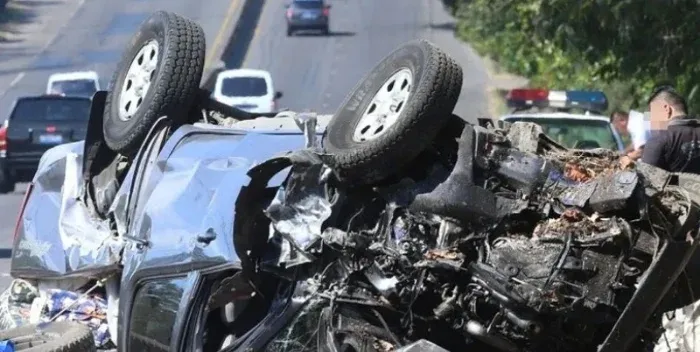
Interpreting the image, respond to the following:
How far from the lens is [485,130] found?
233 inches

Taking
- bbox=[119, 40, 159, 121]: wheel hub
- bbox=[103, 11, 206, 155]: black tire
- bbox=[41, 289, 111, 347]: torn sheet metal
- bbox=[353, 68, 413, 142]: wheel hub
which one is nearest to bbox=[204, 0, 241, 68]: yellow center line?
bbox=[119, 40, 159, 121]: wheel hub

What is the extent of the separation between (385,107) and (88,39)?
5182 centimetres

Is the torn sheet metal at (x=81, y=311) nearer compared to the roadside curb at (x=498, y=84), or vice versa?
the torn sheet metal at (x=81, y=311)

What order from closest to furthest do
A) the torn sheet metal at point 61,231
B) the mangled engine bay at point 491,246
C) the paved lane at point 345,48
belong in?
the mangled engine bay at point 491,246, the torn sheet metal at point 61,231, the paved lane at point 345,48

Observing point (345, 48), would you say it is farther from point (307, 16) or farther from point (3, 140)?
point (3, 140)

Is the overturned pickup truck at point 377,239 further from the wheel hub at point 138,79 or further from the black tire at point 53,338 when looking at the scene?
the wheel hub at point 138,79

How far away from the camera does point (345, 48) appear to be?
54.0 m

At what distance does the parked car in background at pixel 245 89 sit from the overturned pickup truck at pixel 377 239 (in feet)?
98.1

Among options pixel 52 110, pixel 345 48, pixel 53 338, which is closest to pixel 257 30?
pixel 345 48

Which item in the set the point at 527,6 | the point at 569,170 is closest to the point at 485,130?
the point at 569,170

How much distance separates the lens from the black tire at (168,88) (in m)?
7.11

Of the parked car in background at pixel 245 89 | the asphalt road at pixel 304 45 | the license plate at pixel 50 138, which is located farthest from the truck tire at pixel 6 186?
the asphalt road at pixel 304 45

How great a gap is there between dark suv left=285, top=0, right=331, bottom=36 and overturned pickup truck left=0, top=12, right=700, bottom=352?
4853 cm

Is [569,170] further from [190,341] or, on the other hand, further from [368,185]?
[190,341]
